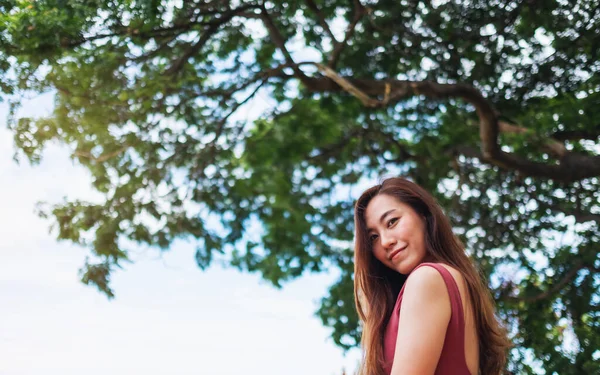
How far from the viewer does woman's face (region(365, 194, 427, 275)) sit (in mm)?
2357

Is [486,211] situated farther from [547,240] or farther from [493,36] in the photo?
[493,36]

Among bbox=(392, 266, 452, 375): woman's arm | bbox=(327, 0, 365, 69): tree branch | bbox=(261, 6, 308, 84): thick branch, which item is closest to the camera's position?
bbox=(392, 266, 452, 375): woman's arm

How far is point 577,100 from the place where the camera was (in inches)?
317

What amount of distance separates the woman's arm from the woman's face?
258 mm

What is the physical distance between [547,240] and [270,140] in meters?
3.33

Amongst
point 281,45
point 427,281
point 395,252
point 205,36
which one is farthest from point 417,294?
point 205,36

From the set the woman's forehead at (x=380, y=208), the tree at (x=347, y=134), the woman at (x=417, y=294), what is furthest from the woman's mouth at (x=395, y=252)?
the tree at (x=347, y=134)

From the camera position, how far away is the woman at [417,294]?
2031 mm

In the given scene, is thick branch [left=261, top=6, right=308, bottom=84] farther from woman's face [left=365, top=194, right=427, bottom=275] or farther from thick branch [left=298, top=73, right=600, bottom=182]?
woman's face [left=365, top=194, right=427, bottom=275]

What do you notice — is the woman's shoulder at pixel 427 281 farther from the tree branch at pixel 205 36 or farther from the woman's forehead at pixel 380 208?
the tree branch at pixel 205 36

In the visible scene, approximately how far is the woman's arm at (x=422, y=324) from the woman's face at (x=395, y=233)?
26cm

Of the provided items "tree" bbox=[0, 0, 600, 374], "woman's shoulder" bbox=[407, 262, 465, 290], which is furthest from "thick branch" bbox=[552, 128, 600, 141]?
"woman's shoulder" bbox=[407, 262, 465, 290]

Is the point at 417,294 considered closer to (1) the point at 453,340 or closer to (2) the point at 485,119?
(1) the point at 453,340

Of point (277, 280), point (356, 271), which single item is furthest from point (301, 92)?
point (356, 271)
